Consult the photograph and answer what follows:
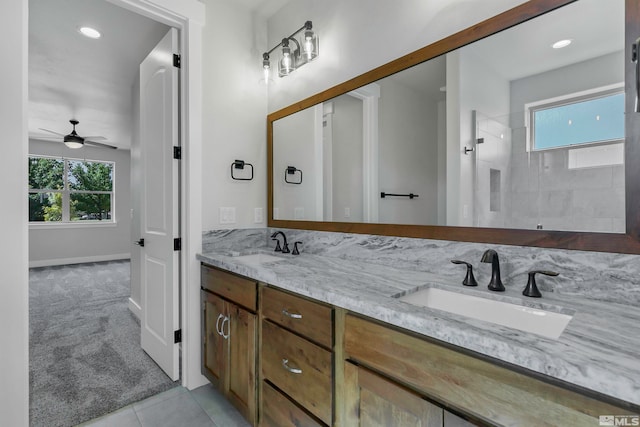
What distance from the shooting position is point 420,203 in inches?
61.1

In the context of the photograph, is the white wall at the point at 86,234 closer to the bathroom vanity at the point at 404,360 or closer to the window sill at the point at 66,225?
the window sill at the point at 66,225

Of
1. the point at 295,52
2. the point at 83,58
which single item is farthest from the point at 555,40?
the point at 83,58

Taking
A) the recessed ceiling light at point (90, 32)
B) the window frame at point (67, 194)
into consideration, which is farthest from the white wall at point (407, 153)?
the window frame at point (67, 194)

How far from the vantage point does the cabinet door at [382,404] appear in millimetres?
862

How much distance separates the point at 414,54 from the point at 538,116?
659 millimetres

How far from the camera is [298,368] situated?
128cm

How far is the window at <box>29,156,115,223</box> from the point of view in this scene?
621 cm

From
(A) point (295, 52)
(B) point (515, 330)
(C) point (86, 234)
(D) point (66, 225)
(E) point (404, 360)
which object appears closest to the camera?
(B) point (515, 330)

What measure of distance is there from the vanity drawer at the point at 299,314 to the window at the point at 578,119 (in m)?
1.01

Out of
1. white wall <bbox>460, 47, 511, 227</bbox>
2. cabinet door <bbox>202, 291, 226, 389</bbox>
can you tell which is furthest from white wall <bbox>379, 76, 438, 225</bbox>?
cabinet door <bbox>202, 291, 226, 389</bbox>

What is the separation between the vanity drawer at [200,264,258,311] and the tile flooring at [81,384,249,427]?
2.24 ft

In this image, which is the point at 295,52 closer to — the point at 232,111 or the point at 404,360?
the point at 232,111

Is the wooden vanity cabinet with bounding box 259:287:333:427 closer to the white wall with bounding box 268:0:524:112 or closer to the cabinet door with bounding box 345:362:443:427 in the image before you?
the cabinet door with bounding box 345:362:443:427

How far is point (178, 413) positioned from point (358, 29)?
245 cm
